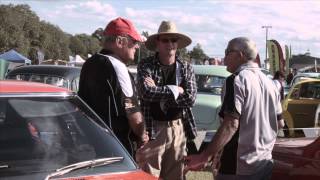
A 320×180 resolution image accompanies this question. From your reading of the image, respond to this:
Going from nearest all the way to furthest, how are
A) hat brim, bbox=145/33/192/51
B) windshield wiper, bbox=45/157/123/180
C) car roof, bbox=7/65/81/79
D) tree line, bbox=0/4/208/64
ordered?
windshield wiper, bbox=45/157/123/180, hat brim, bbox=145/33/192/51, car roof, bbox=7/65/81/79, tree line, bbox=0/4/208/64

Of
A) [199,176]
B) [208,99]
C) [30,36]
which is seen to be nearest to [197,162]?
[199,176]

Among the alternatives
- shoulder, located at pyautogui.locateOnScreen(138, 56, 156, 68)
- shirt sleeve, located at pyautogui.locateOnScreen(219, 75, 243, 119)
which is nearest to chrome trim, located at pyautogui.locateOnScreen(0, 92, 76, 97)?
shirt sleeve, located at pyautogui.locateOnScreen(219, 75, 243, 119)

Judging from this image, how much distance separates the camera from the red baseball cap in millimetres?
4262

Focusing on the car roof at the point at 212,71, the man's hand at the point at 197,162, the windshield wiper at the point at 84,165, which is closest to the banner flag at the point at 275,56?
the car roof at the point at 212,71

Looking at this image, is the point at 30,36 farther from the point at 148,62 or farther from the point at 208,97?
the point at 148,62

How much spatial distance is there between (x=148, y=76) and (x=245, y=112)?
112 centimetres

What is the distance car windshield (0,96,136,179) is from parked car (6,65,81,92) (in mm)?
6674

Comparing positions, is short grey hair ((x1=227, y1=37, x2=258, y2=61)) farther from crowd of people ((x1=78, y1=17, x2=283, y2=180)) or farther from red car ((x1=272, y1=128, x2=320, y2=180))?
red car ((x1=272, y1=128, x2=320, y2=180))

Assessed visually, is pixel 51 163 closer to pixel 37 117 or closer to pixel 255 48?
pixel 37 117

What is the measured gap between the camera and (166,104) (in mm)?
4688

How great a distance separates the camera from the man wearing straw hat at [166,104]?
15.3ft

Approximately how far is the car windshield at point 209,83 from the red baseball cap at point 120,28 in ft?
24.7

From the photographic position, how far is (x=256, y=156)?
13.0 feet

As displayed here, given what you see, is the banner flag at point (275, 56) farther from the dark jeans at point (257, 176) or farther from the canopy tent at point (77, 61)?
the dark jeans at point (257, 176)
